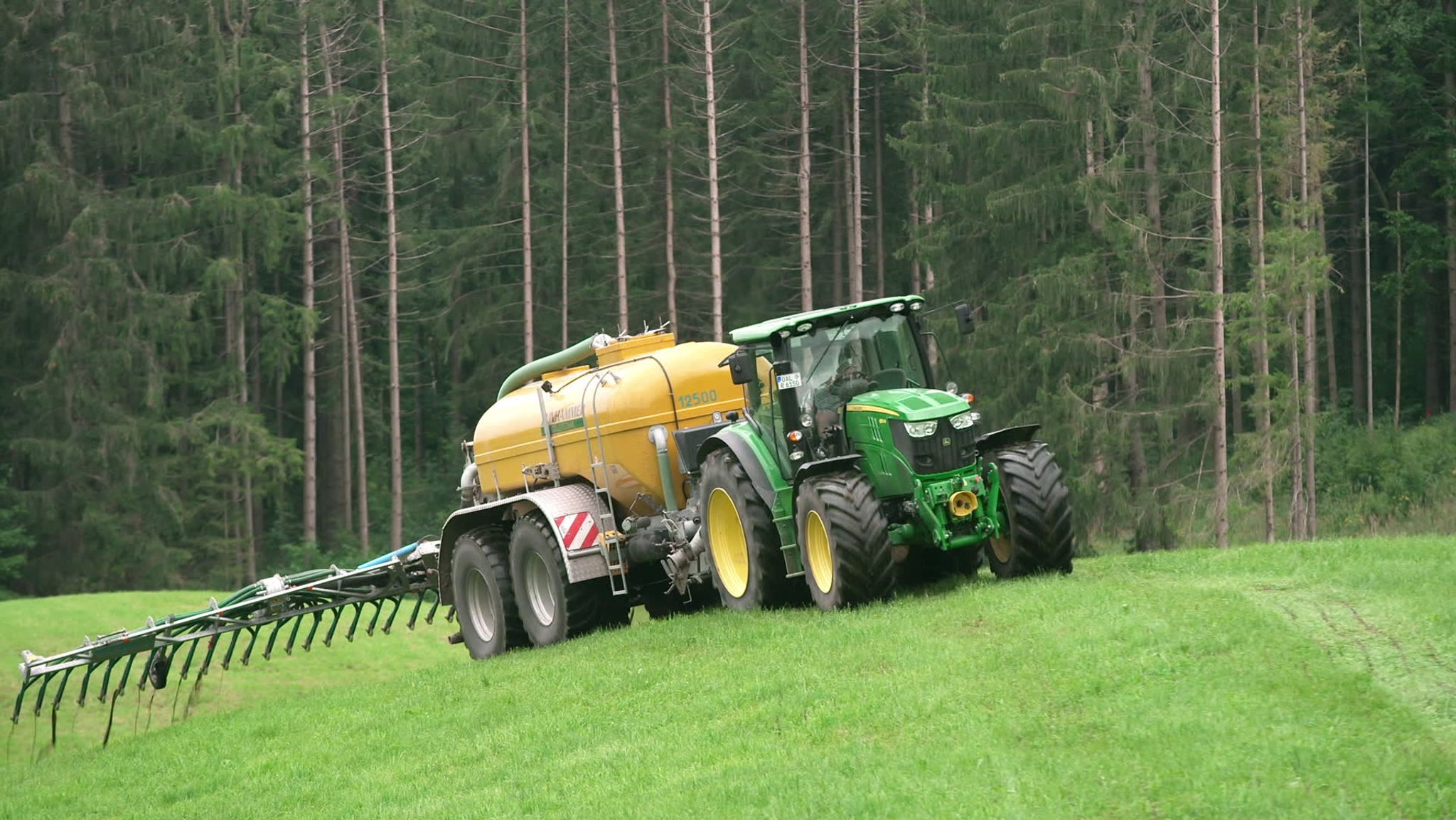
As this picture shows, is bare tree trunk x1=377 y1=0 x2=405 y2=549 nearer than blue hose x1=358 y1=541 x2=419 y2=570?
No

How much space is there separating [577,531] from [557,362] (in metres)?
3.27

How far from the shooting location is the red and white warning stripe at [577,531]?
15.7m

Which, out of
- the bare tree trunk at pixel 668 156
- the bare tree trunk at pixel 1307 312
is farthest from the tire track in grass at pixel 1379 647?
the bare tree trunk at pixel 668 156

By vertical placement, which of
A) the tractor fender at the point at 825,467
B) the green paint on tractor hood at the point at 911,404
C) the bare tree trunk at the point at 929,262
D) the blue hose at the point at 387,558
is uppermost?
the bare tree trunk at the point at 929,262

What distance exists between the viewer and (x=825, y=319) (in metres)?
14.0

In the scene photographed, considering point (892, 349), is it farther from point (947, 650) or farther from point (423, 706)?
point (423, 706)

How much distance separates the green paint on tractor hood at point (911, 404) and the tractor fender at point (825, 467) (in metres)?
0.45

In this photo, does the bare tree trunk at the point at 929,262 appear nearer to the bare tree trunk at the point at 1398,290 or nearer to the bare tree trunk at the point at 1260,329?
the bare tree trunk at the point at 1260,329

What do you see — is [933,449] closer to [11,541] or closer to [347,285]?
[11,541]

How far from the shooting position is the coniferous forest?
2883cm

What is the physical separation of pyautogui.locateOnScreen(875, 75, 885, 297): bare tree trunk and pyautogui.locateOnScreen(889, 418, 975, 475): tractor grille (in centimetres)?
3058

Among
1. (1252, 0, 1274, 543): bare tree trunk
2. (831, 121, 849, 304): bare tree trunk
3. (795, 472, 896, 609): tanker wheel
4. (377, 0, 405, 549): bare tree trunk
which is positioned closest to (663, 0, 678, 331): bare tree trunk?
(377, 0, 405, 549): bare tree trunk

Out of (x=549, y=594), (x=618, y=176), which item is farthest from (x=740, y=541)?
(x=618, y=176)

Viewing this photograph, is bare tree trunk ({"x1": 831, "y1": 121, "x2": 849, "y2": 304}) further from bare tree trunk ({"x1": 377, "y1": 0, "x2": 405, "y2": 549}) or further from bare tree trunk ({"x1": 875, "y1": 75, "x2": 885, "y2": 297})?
bare tree trunk ({"x1": 377, "y1": 0, "x2": 405, "y2": 549})
